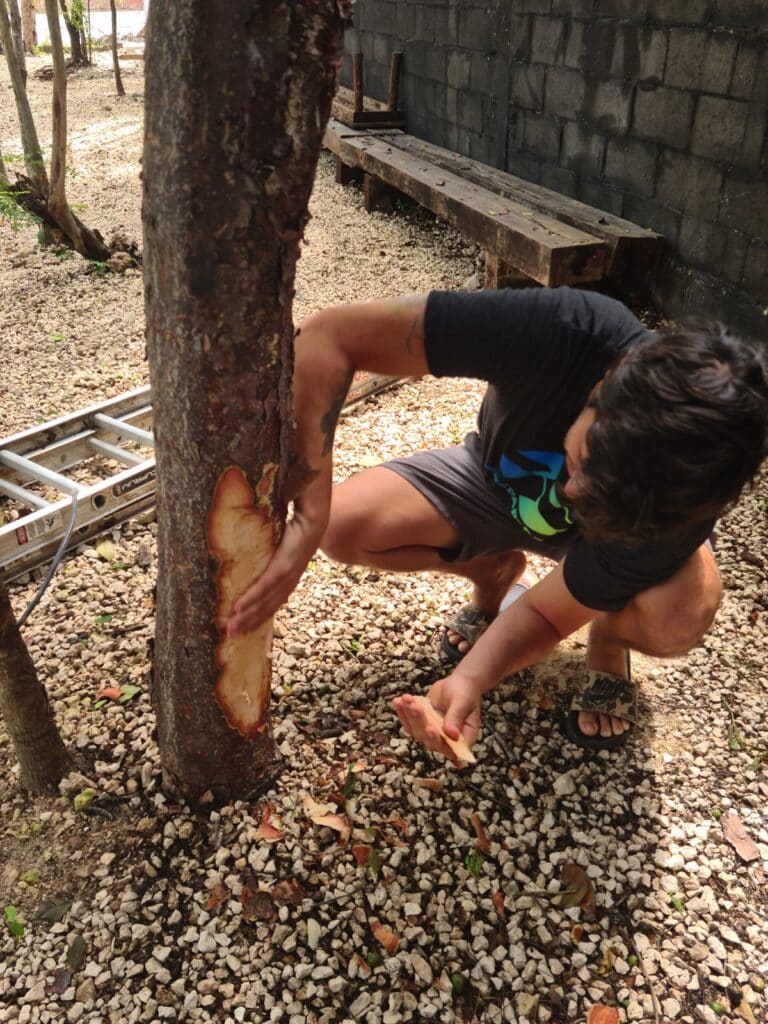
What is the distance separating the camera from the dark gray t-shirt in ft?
5.02

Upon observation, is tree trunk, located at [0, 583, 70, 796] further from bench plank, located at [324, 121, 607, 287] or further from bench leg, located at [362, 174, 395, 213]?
A: bench leg, located at [362, 174, 395, 213]

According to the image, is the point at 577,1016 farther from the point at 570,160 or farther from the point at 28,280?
the point at 28,280

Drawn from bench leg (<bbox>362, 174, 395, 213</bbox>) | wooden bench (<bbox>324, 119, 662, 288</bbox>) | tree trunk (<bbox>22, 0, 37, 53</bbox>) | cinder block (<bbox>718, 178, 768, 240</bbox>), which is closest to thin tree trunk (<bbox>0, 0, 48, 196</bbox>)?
wooden bench (<bbox>324, 119, 662, 288</bbox>)

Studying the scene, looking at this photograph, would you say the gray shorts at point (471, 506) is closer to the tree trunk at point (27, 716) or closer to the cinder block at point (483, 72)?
the tree trunk at point (27, 716)

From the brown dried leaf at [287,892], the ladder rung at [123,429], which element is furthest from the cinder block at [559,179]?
the brown dried leaf at [287,892]

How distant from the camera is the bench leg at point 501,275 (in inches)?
182

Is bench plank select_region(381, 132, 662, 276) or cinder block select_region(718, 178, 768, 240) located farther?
bench plank select_region(381, 132, 662, 276)

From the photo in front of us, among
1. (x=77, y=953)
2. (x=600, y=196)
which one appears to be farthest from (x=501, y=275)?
(x=77, y=953)

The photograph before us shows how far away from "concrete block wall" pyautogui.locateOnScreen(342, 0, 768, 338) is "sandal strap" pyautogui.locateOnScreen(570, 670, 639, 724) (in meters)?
2.21

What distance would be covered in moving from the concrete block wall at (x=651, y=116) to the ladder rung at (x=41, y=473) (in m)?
2.94

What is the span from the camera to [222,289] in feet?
3.93

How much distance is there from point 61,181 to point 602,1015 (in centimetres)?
518

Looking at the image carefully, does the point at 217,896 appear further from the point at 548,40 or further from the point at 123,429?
the point at 548,40

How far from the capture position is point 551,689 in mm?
2158
